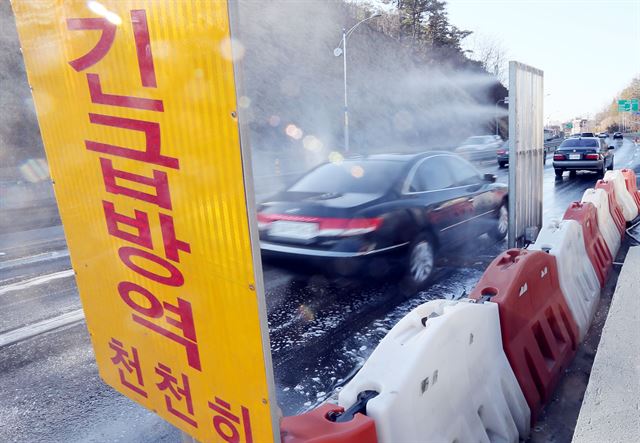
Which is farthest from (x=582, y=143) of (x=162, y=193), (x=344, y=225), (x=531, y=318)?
(x=162, y=193)

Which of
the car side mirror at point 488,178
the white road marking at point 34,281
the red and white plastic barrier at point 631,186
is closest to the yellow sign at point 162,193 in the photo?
the white road marking at point 34,281

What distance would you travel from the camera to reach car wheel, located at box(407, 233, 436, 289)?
5.49 metres

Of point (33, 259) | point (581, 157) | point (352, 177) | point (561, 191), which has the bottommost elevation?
point (561, 191)

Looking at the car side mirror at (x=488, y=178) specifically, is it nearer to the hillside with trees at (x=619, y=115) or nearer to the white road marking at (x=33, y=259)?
the white road marking at (x=33, y=259)

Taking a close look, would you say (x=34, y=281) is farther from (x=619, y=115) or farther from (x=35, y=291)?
(x=619, y=115)

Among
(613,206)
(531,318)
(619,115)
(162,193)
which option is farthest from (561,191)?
(619,115)

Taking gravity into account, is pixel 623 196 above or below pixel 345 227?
below

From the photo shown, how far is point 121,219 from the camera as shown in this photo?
4.93 ft

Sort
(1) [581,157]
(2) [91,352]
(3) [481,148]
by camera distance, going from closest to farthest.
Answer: (2) [91,352], (1) [581,157], (3) [481,148]

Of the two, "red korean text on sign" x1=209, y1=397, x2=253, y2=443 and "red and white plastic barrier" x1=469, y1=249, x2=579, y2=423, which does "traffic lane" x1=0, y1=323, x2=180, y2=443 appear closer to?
"red korean text on sign" x1=209, y1=397, x2=253, y2=443

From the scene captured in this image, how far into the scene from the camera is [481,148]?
98.4 feet

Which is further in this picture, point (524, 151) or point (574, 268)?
point (524, 151)

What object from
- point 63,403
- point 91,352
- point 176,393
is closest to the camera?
point 176,393

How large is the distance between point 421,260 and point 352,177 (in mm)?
1303
